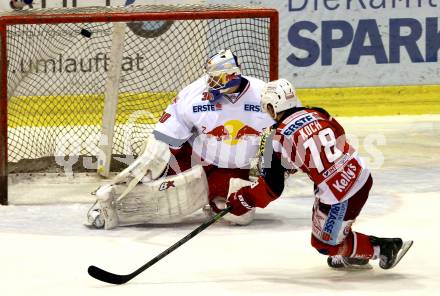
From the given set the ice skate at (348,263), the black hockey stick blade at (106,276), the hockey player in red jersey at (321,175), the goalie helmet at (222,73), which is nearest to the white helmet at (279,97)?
the hockey player in red jersey at (321,175)

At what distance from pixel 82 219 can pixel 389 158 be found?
287 centimetres

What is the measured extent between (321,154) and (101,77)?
13.6 ft

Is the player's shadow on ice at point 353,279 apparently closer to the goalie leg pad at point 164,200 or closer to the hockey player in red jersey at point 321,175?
the hockey player in red jersey at point 321,175

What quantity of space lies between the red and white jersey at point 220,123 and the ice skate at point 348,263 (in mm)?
1422

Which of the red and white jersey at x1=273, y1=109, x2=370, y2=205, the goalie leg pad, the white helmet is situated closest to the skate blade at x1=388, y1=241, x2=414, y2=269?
the red and white jersey at x1=273, y1=109, x2=370, y2=205

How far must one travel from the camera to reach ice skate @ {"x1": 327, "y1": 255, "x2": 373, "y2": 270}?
6195mm

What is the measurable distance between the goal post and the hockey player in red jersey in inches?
98.4

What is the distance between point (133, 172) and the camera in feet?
24.3

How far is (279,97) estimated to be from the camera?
19.6 ft

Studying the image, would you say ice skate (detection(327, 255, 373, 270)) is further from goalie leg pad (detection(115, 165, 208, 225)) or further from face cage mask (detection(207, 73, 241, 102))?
face cage mask (detection(207, 73, 241, 102))

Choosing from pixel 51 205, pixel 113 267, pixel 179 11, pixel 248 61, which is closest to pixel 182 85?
pixel 248 61

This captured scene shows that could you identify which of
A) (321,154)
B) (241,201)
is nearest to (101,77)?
(241,201)

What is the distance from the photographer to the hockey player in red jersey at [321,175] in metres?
5.94

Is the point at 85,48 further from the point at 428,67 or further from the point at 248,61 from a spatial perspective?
the point at 428,67
